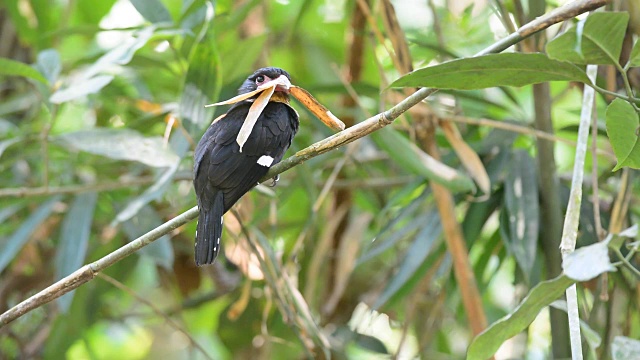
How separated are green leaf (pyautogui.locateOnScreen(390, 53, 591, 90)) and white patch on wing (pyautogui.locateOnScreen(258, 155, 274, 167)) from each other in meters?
0.59

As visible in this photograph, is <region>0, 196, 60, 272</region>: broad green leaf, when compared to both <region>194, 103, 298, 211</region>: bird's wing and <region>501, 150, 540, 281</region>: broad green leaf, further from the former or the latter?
<region>501, 150, 540, 281</region>: broad green leaf

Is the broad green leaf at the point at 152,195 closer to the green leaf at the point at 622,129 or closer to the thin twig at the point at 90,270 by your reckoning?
the thin twig at the point at 90,270

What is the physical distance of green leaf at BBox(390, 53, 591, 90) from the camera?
4.44 feet

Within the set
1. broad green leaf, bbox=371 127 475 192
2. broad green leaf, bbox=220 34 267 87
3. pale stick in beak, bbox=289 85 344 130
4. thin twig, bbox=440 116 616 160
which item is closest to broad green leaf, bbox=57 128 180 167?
broad green leaf, bbox=220 34 267 87

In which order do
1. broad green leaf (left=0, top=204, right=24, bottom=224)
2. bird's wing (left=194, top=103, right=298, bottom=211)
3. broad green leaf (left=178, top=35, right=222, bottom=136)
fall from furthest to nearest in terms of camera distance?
broad green leaf (left=0, top=204, right=24, bottom=224) → broad green leaf (left=178, top=35, right=222, bottom=136) → bird's wing (left=194, top=103, right=298, bottom=211)

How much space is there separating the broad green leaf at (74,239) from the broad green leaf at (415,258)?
3.10 ft

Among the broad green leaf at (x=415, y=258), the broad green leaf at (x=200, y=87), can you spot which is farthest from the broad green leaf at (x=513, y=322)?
the broad green leaf at (x=200, y=87)

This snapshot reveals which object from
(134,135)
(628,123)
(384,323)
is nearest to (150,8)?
(134,135)

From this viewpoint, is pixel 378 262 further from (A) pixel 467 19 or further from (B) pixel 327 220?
(A) pixel 467 19

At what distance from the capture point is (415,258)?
7.79 feet

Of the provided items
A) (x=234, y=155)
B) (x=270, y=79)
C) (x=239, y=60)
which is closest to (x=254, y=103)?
(x=234, y=155)

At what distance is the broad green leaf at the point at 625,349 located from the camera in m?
1.56

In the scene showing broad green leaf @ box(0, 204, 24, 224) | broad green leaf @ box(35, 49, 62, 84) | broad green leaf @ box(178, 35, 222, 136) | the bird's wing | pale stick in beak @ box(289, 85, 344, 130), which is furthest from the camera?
broad green leaf @ box(0, 204, 24, 224)

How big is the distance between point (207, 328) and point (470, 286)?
219 cm
